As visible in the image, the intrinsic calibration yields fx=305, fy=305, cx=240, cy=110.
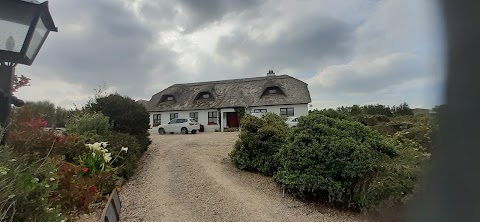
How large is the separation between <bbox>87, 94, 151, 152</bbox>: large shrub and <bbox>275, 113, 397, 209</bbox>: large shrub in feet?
19.5

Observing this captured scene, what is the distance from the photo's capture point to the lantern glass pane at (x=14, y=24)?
2.64 m

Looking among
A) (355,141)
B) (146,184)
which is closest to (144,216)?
(146,184)

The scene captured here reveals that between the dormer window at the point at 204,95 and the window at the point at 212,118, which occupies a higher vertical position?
the dormer window at the point at 204,95

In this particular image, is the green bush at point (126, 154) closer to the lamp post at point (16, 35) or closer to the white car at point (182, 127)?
the lamp post at point (16, 35)

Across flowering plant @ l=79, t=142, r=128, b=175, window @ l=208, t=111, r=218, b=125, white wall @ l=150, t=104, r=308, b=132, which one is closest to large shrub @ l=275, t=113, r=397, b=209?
flowering plant @ l=79, t=142, r=128, b=175

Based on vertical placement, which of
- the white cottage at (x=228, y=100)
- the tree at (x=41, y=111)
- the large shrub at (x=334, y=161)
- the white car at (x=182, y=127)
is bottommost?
the large shrub at (x=334, y=161)

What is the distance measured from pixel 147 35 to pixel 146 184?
399 centimetres

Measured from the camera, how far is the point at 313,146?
6.43m

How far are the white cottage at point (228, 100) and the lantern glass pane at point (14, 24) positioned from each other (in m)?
24.7

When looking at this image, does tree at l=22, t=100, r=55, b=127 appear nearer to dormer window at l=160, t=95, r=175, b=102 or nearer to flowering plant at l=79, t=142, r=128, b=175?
flowering plant at l=79, t=142, r=128, b=175

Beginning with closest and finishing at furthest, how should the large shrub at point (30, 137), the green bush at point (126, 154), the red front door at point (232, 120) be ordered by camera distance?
the large shrub at point (30, 137), the green bush at point (126, 154), the red front door at point (232, 120)

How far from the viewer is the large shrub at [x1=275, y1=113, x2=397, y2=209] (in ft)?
18.8

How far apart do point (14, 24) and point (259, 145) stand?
20.9 feet

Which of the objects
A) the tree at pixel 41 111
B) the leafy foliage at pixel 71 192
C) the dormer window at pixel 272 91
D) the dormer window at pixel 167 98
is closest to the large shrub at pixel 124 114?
the tree at pixel 41 111
